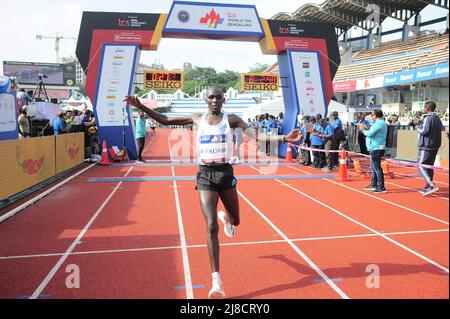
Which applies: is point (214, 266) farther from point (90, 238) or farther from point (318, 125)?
point (318, 125)

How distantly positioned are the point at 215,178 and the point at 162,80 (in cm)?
1386

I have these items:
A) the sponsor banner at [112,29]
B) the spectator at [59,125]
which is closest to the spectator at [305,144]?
the sponsor banner at [112,29]

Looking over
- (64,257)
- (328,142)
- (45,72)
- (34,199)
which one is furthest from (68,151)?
(45,72)

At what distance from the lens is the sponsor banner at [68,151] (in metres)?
10.6

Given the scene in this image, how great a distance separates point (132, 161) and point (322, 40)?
371 inches

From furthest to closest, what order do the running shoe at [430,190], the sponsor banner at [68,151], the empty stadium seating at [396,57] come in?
the empty stadium seating at [396,57] < the sponsor banner at [68,151] < the running shoe at [430,190]

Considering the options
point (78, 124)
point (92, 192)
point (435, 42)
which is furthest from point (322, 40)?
point (435, 42)

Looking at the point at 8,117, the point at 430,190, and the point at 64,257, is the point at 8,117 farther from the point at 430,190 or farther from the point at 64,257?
the point at 430,190

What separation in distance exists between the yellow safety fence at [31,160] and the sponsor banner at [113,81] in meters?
2.64

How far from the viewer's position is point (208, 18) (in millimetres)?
14547

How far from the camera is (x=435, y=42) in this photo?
3403 centimetres

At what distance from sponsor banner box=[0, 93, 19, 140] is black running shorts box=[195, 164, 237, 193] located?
20.9ft

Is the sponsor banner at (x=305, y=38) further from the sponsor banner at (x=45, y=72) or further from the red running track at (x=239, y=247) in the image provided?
the sponsor banner at (x=45, y=72)

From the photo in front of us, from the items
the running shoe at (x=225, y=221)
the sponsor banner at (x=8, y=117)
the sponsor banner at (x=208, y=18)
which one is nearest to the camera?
the running shoe at (x=225, y=221)
